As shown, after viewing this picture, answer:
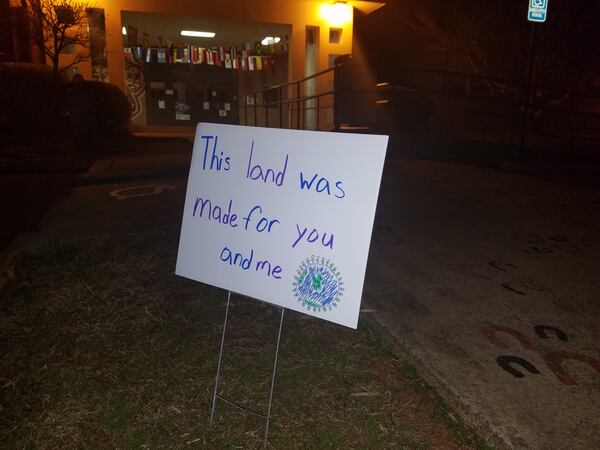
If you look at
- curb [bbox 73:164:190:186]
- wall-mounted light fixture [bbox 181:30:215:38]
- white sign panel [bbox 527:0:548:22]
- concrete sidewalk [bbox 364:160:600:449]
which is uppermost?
wall-mounted light fixture [bbox 181:30:215:38]

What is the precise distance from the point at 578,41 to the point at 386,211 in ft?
37.4

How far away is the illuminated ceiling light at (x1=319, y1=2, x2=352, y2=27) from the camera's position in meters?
14.4

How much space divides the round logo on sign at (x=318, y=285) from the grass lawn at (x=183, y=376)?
0.55 metres

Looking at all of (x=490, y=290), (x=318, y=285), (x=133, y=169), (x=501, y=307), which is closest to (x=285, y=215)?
(x=318, y=285)

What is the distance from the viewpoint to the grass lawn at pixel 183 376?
1.99 m

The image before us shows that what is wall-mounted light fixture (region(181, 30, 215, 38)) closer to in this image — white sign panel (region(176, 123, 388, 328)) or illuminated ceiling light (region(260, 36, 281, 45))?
illuminated ceiling light (region(260, 36, 281, 45))

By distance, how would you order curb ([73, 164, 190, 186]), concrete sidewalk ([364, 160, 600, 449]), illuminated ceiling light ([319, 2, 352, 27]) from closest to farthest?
1. concrete sidewalk ([364, 160, 600, 449])
2. curb ([73, 164, 190, 186])
3. illuminated ceiling light ([319, 2, 352, 27])

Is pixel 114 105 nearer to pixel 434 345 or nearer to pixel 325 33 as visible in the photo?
pixel 325 33

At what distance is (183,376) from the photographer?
2.38 meters

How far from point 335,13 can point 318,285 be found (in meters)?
14.2

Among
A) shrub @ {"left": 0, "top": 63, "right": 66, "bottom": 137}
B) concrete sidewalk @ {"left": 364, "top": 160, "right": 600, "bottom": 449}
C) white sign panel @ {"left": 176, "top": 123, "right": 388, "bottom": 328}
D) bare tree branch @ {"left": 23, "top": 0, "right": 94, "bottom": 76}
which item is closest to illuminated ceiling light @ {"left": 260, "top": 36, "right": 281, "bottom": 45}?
bare tree branch @ {"left": 23, "top": 0, "right": 94, "bottom": 76}

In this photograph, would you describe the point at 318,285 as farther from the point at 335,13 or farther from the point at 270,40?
the point at 270,40

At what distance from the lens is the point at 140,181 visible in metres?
7.59

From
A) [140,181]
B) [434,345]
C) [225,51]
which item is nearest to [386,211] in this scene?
[434,345]
